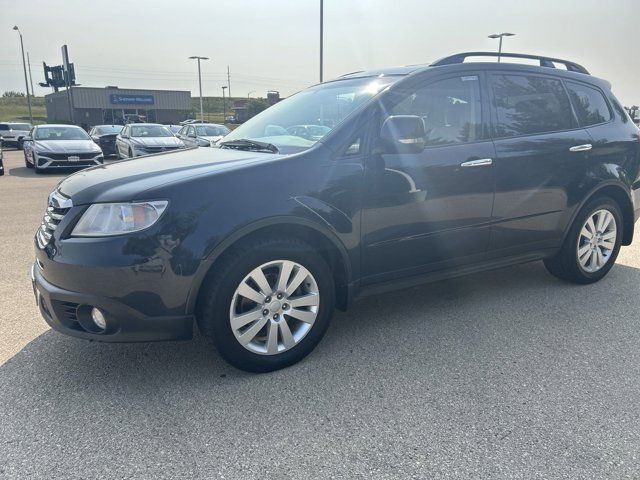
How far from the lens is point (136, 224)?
8.25 feet

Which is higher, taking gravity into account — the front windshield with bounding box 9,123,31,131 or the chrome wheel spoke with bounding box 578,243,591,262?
the front windshield with bounding box 9,123,31,131

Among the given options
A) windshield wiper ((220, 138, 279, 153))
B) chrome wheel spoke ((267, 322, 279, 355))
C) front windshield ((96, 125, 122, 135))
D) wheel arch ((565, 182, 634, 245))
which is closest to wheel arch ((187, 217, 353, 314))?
chrome wheel spoke ((267, 322, 279, 355))

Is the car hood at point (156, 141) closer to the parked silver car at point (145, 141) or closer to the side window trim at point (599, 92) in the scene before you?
the parked silver car at point (145, 141)

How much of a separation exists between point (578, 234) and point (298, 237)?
2.66 metres

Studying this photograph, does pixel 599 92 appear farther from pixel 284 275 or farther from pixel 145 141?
pixel 145 141

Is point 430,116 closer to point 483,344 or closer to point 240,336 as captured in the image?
point 483,344

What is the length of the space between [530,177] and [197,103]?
324 ft

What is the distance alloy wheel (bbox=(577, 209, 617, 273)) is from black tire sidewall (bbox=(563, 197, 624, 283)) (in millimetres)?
30

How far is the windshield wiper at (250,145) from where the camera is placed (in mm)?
3225

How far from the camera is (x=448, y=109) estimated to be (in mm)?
3457

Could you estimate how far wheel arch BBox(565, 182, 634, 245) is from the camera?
13.6ft

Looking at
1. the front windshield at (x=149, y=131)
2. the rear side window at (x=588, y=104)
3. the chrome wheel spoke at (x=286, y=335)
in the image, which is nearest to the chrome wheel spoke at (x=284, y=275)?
the chrome wheel spoke at (x=286, y=335)

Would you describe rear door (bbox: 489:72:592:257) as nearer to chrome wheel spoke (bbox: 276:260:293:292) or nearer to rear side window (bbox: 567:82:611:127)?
rear side window (bbox: 567:82:611:127)

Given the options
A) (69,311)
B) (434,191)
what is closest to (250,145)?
(434,191)
